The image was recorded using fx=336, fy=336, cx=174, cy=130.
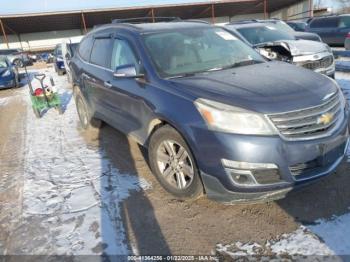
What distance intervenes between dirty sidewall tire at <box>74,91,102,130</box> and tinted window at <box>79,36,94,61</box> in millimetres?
735

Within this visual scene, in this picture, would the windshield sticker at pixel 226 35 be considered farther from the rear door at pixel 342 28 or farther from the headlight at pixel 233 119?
the rear door at pixel 342 28

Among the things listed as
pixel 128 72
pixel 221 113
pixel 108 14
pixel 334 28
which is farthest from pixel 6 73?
pixel 108 14

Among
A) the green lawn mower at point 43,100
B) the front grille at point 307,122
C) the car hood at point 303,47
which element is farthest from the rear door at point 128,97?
the car hood at point 303,47

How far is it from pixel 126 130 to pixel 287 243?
2.43 m

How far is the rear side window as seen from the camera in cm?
1720

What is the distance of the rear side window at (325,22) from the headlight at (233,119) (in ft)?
55.5

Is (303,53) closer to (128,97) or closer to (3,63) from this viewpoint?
(128,97)

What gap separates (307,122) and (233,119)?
64cm

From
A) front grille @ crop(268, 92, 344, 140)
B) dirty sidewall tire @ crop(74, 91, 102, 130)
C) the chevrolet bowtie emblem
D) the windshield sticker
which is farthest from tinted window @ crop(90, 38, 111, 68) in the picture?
the chevrolet bowtie emblem

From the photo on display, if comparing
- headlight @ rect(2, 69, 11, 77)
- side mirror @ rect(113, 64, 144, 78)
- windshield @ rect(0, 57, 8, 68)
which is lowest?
headlight @ rect(2, 69, 11, 77)

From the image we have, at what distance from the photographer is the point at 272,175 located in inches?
112

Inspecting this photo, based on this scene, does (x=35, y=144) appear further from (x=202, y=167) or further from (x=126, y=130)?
(x=202, y=167)

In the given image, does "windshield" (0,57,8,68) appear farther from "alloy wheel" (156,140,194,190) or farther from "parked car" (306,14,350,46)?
"parked car" (306,14,350,46)

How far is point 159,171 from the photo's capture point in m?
3.72
